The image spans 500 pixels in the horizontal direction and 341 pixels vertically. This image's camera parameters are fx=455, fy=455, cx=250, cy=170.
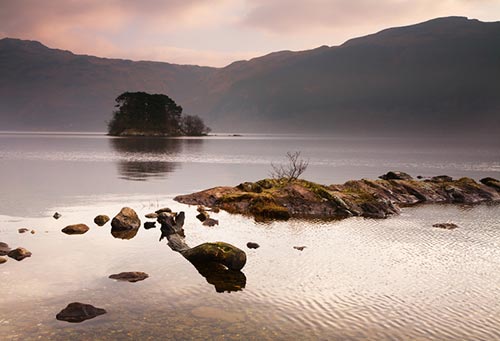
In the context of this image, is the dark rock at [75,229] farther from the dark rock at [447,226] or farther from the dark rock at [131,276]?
the dark rock at [447,226]

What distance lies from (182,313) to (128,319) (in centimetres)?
187

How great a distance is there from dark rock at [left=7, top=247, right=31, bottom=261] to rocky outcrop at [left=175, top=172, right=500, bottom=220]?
56.1 feet

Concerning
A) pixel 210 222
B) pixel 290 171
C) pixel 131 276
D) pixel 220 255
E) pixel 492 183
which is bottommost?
pixel 210 222

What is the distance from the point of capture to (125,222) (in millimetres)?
29438

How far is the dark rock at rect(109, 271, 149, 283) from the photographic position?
1961 centimetres

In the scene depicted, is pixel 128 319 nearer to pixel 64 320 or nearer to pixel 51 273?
pixel 64 320

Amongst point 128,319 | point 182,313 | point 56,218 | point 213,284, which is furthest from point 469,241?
point 56,218

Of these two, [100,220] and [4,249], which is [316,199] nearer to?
[100,220]

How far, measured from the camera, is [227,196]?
4066 centimetres

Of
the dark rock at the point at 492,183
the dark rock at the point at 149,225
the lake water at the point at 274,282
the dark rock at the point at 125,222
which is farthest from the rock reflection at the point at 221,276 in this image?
the dark rock at the point at 492,183

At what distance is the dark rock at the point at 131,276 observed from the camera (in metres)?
19.6

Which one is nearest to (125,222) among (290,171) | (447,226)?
(447,226)

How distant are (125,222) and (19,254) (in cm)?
793

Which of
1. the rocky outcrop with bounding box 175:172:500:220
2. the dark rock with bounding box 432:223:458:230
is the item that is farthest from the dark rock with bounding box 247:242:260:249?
the dark rock with bounding box 432:223:458:230
